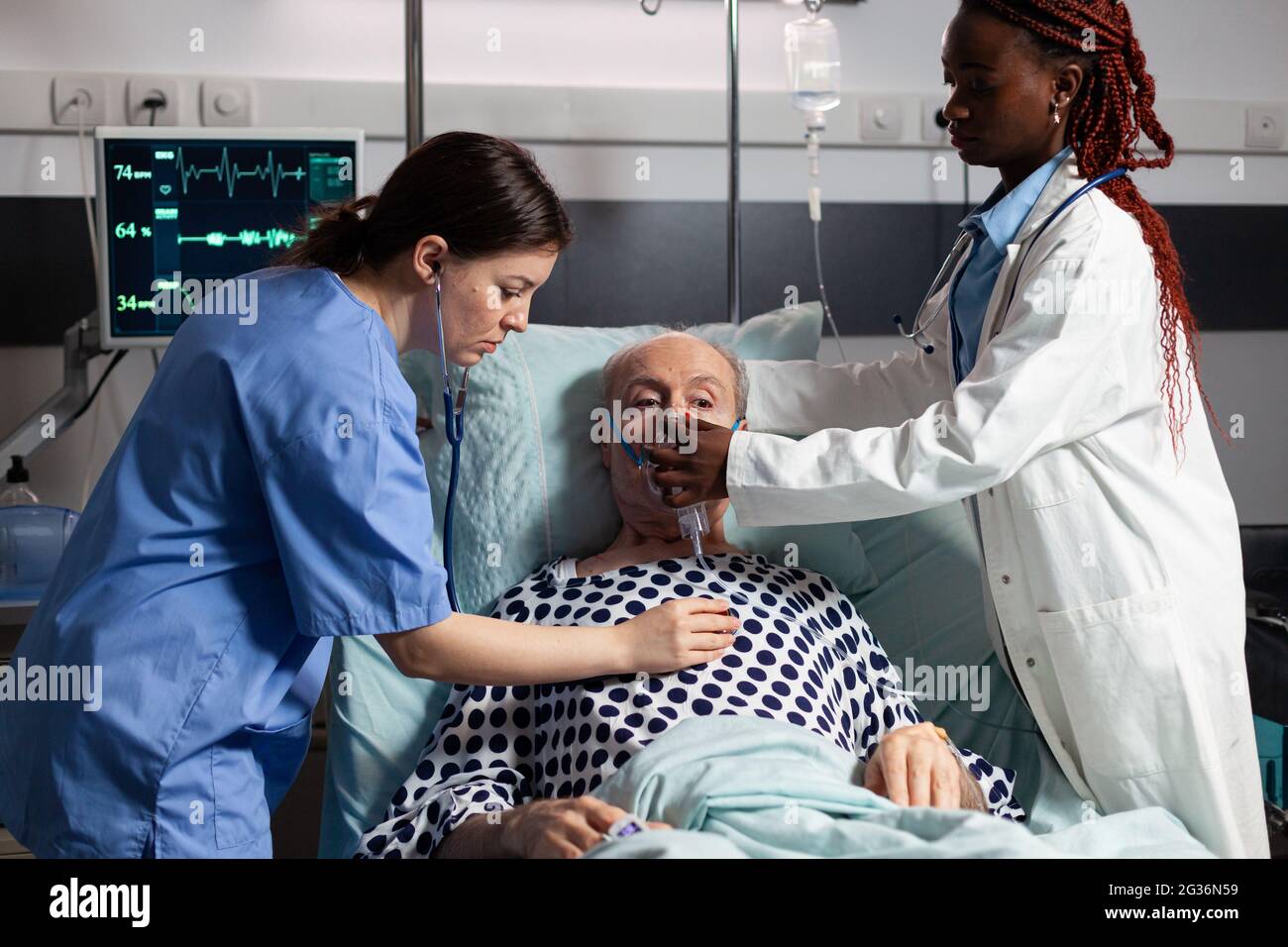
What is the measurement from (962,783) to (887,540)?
58 cm

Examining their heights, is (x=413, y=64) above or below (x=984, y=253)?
above

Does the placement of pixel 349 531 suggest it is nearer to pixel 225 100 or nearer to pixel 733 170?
pixel 733 170

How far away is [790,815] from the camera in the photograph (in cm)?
120

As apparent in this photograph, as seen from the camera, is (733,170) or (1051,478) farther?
(733,170)

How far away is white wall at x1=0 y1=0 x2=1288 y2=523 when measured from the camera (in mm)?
2500

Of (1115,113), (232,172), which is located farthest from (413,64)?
(1115,113)

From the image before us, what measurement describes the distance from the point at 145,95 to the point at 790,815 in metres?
2.06

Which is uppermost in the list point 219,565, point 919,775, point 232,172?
point 232,172

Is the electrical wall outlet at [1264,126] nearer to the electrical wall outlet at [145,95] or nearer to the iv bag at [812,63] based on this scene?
the iv bag at [812,63]

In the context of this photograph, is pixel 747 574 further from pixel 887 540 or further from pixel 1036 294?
pixel 1036 294

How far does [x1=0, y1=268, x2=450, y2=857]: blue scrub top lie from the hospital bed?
41 cm

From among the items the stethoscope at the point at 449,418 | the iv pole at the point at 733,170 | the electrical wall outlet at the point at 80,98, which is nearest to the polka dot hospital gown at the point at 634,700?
the stethoscope at the point at 449,418
